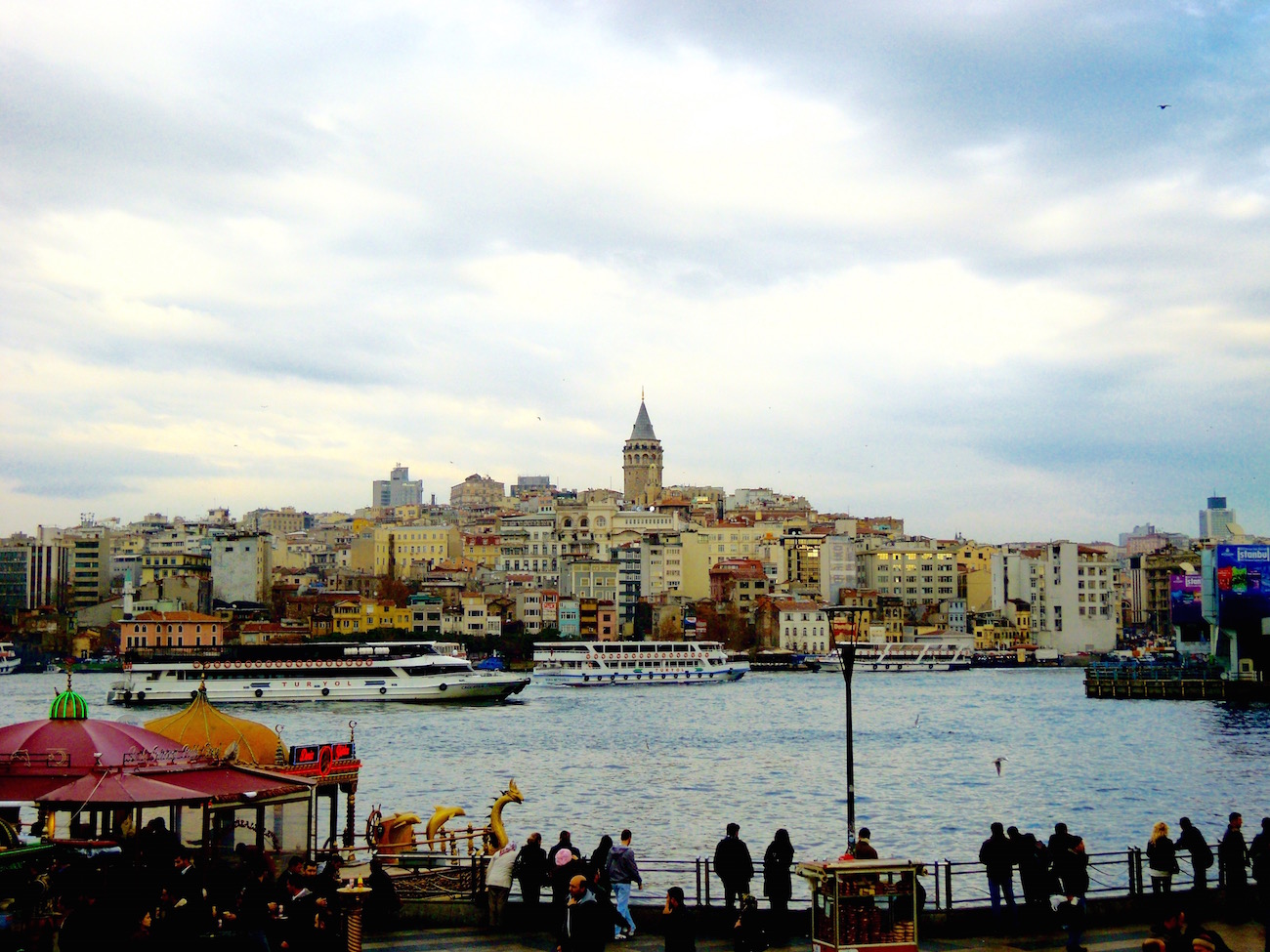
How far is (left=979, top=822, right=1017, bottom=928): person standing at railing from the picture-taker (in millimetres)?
11430

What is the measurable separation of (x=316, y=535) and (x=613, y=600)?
248 feet

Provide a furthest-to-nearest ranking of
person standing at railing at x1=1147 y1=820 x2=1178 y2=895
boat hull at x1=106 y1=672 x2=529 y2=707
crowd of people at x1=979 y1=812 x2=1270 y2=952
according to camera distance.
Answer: boat hull at x1=106 y1=672 x2=529 y2=707 < person standing at railing at x1=1147 y1=820 x2=1178 y2=895 < crowd of people at x1=979 y1=812 x2=1270 y2=952

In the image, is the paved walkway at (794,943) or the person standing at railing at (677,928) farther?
the paved walkway at (794,943)

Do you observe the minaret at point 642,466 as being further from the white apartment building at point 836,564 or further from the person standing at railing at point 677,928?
the person standing at railing at point 677,928

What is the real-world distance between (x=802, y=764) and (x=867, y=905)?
28.0m

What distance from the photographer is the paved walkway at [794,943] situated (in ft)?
34.9

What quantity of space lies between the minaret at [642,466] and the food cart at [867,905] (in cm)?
15684

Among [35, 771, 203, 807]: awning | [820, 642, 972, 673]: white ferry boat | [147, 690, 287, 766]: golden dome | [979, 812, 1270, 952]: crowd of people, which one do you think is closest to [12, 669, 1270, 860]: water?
[147, 690, 287, 766]: golden dome

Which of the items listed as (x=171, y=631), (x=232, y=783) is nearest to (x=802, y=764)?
(x=232, y=783)

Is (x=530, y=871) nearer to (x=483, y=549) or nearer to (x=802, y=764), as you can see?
(x=802, y=764)

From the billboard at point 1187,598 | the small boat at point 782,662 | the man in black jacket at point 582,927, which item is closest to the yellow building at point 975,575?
the small boat at point 782,662

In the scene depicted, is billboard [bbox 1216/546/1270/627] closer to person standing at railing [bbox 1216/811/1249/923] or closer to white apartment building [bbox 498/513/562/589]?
person standing at railing [bbox 1216/811/1249/923]

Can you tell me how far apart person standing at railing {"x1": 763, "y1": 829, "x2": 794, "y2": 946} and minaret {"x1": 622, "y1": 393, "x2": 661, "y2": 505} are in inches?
6101

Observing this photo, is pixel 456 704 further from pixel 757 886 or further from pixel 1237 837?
pixel 1237 837
